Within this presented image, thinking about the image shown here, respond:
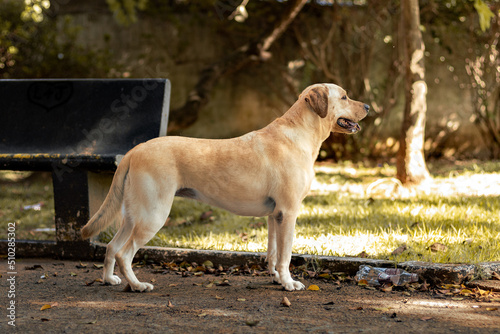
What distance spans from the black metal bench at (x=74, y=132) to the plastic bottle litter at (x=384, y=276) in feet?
7.52

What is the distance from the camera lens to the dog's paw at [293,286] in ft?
12.3

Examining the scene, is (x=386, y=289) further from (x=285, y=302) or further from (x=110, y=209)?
(x=110, y=209)

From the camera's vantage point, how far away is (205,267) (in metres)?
4.45

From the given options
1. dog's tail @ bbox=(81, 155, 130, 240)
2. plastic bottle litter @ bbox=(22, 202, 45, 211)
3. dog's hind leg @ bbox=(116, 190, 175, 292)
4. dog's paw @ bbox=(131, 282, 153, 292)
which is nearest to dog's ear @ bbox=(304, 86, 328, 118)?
dog's hind leg @ bbox=(116, 190, 175, 292)

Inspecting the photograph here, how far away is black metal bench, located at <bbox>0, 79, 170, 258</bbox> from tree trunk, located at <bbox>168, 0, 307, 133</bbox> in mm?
4762

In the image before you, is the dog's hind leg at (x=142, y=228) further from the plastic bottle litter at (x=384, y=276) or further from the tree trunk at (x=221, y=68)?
the tree trunk at (x=221, y=68)

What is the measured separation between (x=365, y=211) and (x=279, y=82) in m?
6.11

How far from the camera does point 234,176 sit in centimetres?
376

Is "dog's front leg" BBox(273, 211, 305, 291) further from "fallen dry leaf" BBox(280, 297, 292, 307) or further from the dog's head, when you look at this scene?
Answer: the dog's head

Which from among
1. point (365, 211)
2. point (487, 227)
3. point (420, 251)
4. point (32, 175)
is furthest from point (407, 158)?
point (32, 175)

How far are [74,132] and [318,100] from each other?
110 inches

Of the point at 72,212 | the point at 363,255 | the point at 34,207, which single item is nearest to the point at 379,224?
the point at 363,255

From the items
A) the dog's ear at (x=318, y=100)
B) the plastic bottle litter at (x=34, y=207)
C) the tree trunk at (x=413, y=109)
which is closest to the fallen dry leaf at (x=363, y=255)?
the dog's ear at (x=318, y=100)

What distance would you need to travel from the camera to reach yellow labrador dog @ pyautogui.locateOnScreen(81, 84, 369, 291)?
3.66 m
